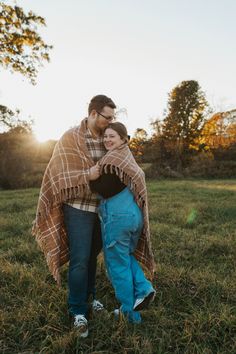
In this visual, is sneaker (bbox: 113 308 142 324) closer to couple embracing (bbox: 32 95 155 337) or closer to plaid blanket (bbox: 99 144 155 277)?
couple embracing (bbox: 32 95 155 337)

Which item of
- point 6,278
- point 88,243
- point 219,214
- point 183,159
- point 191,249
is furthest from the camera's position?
point 183,159

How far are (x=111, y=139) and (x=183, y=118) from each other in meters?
33.2

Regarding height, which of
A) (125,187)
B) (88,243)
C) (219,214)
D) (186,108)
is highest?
(186,108)

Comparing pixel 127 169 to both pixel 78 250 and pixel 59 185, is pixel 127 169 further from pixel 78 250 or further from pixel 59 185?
pixel 78 250

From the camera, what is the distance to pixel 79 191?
293 cm

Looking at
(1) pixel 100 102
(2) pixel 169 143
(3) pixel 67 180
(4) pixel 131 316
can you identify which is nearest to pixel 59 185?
(3) pixel 67 180

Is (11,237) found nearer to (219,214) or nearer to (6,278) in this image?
(6,278)

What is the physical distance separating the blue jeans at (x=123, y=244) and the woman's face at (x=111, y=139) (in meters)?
0.45

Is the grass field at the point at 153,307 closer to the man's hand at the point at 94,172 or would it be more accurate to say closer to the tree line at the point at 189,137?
the man's hand at the point at 94,172

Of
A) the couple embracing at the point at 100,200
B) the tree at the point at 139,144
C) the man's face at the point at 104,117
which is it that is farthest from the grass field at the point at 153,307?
the tree at the point at 139,144

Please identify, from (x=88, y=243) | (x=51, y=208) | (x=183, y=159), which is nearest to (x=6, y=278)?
(x=51, y=208)

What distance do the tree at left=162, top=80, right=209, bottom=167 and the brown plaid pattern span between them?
29786mm

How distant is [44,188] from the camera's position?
3215 mm

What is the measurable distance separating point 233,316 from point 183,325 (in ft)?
1.76
